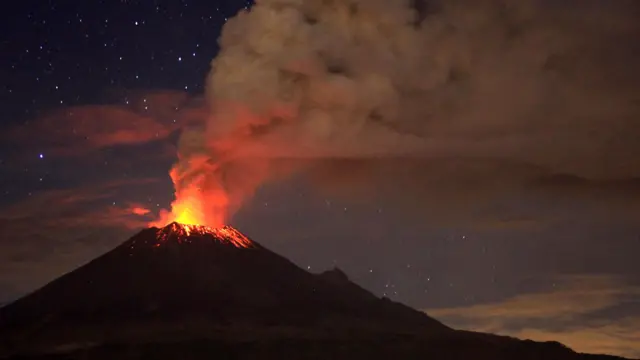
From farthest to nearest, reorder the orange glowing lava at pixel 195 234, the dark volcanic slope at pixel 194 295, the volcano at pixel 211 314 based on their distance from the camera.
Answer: the orange glowing lava at pixel 195 234
the dark volcanic slope at pixel 194 295
the volcano at pixel 211 314

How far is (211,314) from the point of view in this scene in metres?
147

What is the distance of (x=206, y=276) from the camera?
161 m

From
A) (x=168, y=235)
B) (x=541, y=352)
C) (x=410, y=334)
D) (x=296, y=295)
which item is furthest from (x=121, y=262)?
(x=541, y=352)

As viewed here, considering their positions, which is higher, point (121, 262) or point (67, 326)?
point (121, 262)

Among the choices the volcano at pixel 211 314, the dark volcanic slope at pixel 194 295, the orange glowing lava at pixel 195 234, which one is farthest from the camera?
the orange glowing lava at pixel 195 234

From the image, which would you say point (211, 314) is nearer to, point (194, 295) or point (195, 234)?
point (194, 295)

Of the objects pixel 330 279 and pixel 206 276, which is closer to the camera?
pixel 206 276

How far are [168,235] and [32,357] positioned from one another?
50.3 meters

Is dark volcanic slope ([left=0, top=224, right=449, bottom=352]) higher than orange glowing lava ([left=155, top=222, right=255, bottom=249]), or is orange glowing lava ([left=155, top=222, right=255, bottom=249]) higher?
orange glowing lava ([left=155, top=222, right=255, bottom=249])

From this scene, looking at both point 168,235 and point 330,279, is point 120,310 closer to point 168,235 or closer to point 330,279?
point 168,235

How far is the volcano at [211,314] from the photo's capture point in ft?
431

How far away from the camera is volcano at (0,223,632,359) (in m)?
131

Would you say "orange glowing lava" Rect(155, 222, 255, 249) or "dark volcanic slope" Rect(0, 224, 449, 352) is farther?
"orange glowing lava" Rect(155, 222, 255, 249)

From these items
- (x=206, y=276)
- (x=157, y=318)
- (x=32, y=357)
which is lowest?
(x=32, y=357)
